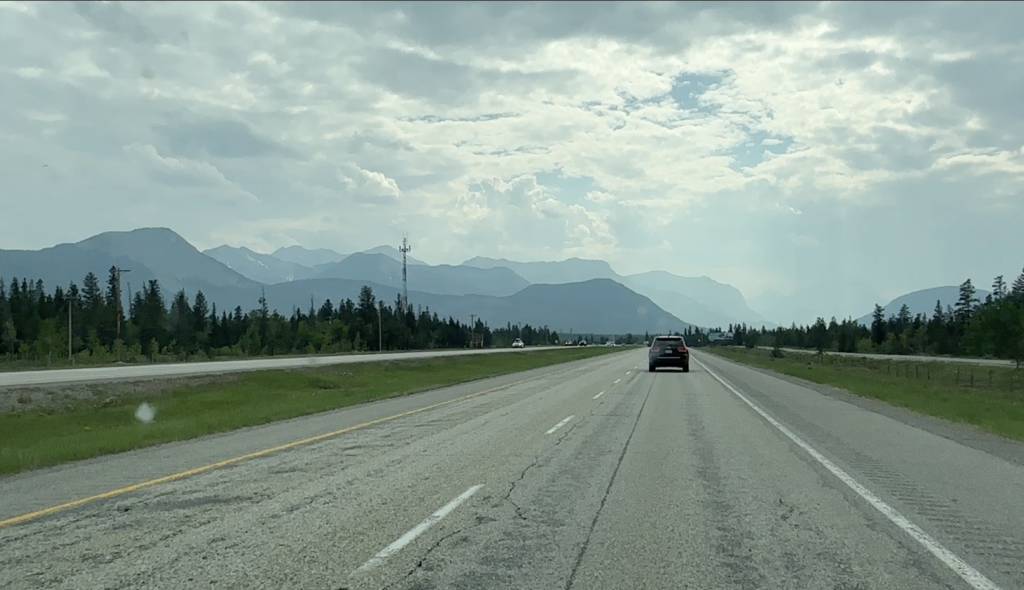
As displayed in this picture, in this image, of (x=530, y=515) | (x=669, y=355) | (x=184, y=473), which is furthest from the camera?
(x=669, y=355)

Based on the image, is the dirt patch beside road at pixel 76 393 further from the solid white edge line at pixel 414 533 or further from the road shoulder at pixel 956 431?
the road shoulder at pixel 956 431

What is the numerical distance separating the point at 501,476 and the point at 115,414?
17398 mm

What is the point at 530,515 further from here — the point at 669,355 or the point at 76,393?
the point at 669,355

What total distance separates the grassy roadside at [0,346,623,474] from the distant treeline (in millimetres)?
62261

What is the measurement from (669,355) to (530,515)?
40282 mm

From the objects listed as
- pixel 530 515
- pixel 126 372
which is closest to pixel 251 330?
pixel 126 372

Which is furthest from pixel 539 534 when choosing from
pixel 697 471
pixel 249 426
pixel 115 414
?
pixel 115 414

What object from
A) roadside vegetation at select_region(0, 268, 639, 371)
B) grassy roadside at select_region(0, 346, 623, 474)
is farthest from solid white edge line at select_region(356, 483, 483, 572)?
roadside vegetation at select_region(0, 268, 639, 371)

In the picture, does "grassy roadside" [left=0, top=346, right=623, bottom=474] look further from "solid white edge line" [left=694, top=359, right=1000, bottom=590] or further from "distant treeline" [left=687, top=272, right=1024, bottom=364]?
"distant treeline" [left=687, top=272, right=1024, bottom=364]

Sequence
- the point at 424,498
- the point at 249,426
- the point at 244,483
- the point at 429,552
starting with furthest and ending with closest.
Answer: the point at 249,426 → the point at 244,483 → the point at 424,498 → the point at 429,552

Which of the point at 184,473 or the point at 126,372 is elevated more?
the point at 126,372

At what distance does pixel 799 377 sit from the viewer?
148ft

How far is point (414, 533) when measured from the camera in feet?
24.5

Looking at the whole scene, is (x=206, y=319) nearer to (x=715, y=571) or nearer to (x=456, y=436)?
(x=456, y=436)
